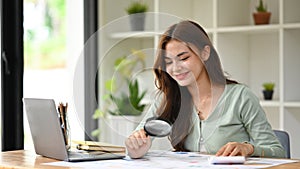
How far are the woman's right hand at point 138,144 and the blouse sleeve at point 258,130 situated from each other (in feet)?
1.29

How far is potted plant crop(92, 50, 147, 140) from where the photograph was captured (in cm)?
232

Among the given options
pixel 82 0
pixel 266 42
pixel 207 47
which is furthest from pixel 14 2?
pixel 207 47

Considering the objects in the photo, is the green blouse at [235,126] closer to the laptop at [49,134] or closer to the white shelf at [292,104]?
the laptop at [49,134]

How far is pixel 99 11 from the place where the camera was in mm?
4531

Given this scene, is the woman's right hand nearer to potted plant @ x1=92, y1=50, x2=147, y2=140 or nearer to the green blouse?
potted plant @ x1=92, y1=50, x2=147, y2=140

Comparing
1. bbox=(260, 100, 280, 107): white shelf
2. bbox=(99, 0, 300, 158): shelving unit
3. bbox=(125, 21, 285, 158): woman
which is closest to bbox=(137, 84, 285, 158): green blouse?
bbox=(125, 21, 285, 158): woman

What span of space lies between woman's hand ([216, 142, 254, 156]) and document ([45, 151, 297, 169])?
45mm

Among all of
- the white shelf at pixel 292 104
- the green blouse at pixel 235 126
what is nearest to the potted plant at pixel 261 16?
the white shelf at pixel 292 104

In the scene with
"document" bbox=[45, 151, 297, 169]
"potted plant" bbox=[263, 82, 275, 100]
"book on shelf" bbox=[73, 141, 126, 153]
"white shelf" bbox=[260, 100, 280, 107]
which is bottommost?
"document" bbox=[45, 151, 297, 169]

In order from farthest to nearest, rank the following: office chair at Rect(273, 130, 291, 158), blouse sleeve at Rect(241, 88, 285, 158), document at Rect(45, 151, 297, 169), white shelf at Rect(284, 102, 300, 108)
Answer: white shelf at Rect(284, 102, 300, 108), office chair at Rect(273, 130, 291, 158), blouse sleeve at Rect(241, 88, 285, 158), document at Rect(45, 151, 297, 169)

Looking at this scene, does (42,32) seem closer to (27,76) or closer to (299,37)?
(27,76)

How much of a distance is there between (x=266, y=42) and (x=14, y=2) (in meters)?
1.60

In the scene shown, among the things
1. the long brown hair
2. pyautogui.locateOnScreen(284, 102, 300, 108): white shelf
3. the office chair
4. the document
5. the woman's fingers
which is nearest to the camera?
the document

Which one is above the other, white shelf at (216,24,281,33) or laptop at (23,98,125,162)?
white shelf at (216,24,281,33)
